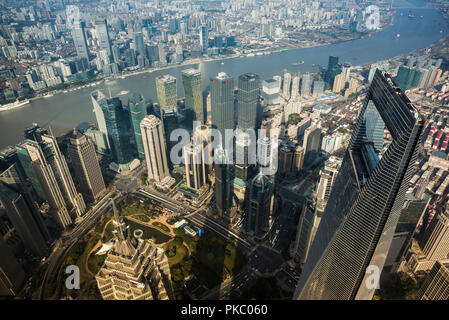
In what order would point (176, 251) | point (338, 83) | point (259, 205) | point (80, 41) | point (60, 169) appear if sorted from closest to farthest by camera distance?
1. point (259, 205)
2. point (176, 251)
3. point (60, 169)
4. point (338, 83)
5. point (80, 41)

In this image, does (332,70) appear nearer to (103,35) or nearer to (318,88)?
(318,88)

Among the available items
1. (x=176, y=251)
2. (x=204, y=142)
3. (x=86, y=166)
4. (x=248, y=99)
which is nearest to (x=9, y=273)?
(x=86, y=166)

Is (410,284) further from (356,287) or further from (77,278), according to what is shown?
(77,278)

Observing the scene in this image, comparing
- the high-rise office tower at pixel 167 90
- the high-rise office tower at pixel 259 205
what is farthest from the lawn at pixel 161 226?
the high-rise office tower at pixel 167 90

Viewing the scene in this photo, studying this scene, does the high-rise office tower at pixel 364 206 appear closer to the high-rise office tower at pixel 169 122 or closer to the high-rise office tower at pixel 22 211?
the high-rise office tower at pixel 22 211
